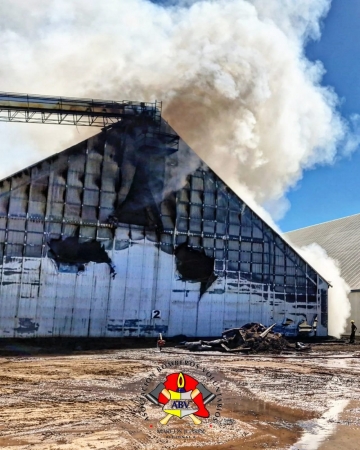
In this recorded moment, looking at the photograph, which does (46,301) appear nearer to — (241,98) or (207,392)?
(207,392)

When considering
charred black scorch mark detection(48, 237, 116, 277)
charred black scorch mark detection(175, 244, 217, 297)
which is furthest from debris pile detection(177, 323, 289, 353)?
charred black scorch mark detection(48, 237, 116, 277)

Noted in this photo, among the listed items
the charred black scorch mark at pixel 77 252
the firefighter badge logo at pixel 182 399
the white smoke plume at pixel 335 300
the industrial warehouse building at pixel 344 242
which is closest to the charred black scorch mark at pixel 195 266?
the charred black scorch mark at pixel 77 252

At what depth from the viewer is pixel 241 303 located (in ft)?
79.3

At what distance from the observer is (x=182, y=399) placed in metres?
8.77

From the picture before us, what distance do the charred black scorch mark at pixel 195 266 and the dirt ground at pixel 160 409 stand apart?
7679mm

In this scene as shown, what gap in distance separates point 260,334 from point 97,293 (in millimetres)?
7873

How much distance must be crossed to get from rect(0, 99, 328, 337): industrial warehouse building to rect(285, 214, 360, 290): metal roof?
11.5m

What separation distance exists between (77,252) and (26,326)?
3970 mm

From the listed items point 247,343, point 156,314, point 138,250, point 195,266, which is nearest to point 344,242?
point 195,266

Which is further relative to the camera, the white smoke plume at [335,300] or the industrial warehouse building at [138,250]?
the white smoke plume at [335,300]

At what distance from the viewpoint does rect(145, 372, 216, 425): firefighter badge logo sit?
8.09 m

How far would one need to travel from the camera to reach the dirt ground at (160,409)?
682 cm

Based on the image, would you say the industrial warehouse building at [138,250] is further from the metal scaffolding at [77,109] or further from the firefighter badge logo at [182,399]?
the firefighter badge logo at [182,399]

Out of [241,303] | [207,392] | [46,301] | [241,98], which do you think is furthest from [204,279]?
[207,392]
